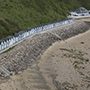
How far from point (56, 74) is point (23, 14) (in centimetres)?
4596

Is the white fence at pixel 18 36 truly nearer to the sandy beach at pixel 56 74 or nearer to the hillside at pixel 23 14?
the hillside at pixel 23 14

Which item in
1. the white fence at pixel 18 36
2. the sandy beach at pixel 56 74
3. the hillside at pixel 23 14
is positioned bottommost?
the sandy beach at pixel 56 74

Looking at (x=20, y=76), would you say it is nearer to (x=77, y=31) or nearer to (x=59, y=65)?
(x=59, y=65)

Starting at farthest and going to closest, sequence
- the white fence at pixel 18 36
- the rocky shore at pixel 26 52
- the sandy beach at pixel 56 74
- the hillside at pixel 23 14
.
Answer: the hillside at pixel 23 14 < the white fence at pixel 18 36 < the rocky shore at pixel 26 52 < the sandy beach at pixel 56 74

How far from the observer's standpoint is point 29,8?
82.9 m

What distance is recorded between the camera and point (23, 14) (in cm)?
7250

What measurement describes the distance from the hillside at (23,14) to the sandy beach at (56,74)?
16.2m

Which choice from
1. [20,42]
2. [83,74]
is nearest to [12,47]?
[20,42]

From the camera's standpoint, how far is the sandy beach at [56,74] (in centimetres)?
2775

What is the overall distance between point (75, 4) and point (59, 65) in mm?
132751

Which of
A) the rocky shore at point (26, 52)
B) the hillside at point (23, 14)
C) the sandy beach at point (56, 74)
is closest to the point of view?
the sandy beach at point (56, 74)

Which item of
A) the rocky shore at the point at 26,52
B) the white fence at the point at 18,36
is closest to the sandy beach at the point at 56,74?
the rocky shore at the point at 26,52

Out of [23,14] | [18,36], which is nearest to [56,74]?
[18,36]

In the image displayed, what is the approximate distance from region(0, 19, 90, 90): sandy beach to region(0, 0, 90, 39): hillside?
53.3ft
